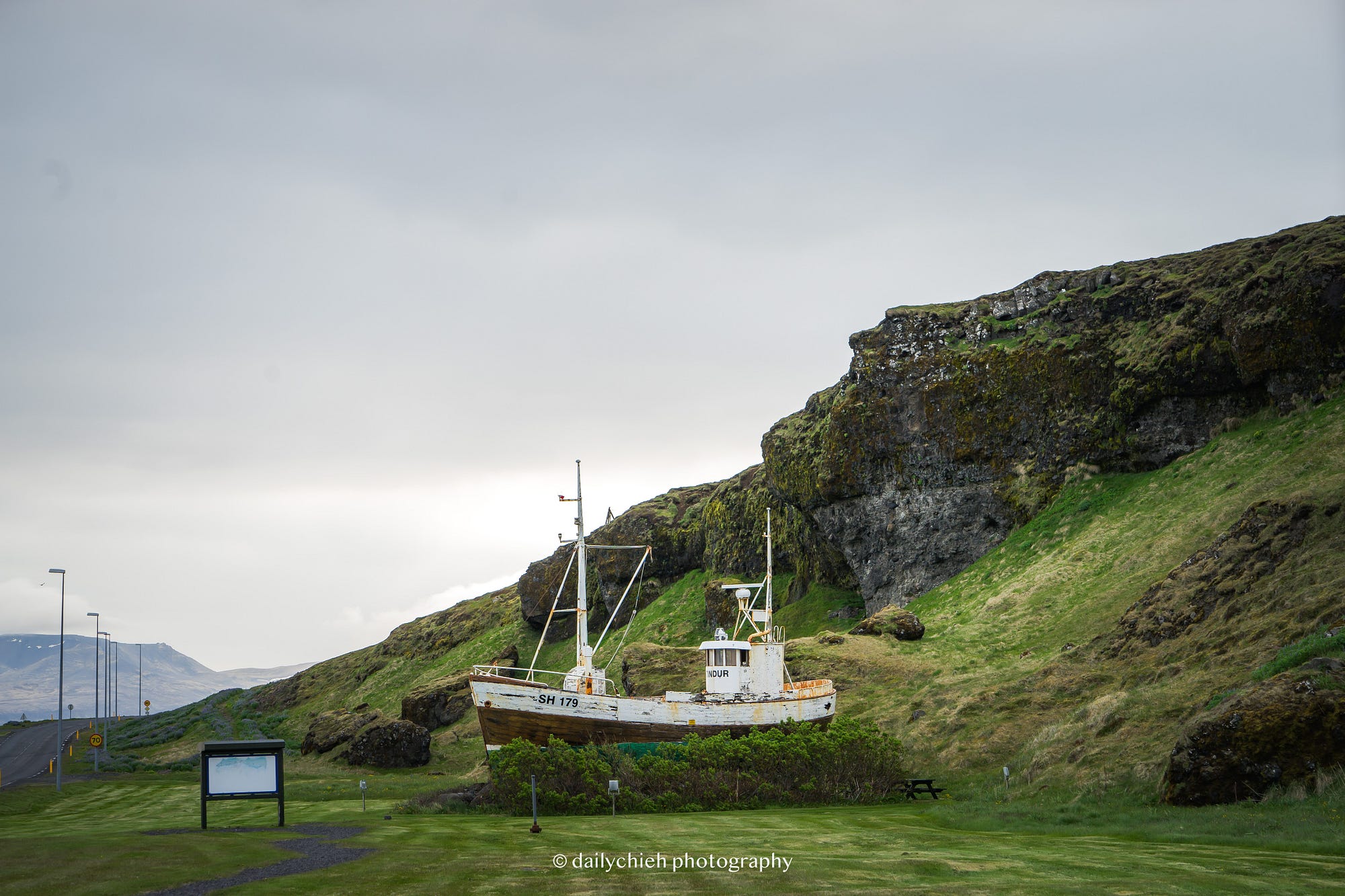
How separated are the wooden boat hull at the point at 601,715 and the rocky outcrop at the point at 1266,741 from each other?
18146 millimetres

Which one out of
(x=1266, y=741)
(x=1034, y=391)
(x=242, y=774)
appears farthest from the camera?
(x=1034, y=391)

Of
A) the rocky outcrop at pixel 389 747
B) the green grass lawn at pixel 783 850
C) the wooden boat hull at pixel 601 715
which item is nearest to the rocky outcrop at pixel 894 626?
the wooden boat hull at pixel 601 715

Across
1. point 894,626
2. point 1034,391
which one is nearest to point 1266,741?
point 894,626

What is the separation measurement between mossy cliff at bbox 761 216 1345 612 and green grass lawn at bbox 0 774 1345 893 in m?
45.1

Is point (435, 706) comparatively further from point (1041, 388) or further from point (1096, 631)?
point (1041, 388)

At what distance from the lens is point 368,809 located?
121 feet

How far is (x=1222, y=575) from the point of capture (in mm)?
45188

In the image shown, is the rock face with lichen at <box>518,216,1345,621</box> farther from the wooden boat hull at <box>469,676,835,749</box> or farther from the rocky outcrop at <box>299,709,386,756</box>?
the rocky outcrop at <box>299,709,386,756</box>

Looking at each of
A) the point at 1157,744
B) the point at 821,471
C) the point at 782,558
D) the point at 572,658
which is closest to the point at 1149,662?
the point at 1157,744

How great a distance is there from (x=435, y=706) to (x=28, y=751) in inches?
1398

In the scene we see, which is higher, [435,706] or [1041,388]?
[1041,388]

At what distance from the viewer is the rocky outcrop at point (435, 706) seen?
7819 centimetres

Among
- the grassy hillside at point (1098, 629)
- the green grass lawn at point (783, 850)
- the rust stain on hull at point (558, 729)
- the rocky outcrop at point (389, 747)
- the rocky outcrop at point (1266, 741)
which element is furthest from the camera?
the rocky outcrop at point (389, 747)

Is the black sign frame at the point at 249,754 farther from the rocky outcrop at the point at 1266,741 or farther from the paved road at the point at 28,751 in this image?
the rocky outcrop at the point at 1266,741
